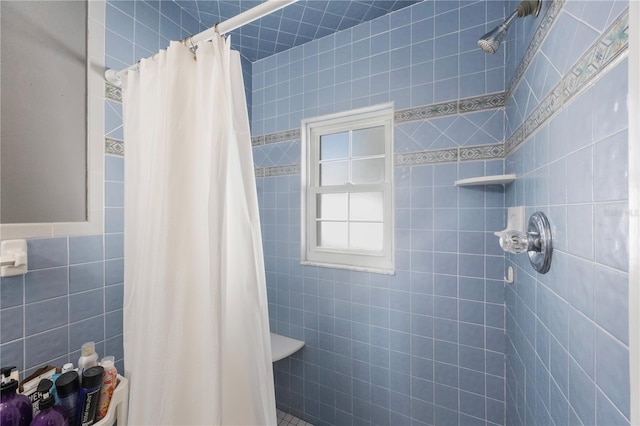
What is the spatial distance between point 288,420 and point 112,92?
7.45 feet

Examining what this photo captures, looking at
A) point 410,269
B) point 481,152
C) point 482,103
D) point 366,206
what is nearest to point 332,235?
point 366,206

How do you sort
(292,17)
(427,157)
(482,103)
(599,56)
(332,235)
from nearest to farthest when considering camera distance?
(599,56) < (482,103) < (427,157) < (292,17) < (332,235)

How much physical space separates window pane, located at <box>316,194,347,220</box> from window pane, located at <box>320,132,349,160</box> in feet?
0.95

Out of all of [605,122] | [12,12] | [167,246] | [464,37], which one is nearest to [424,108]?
[464,37]

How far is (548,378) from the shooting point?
0.73 m

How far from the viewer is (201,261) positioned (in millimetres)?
827

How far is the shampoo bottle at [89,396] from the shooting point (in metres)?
0.76

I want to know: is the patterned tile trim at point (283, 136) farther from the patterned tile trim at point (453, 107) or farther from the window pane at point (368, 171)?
the patterned tile trim at point (453, 107)

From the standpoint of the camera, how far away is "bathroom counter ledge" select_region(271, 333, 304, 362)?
161cm

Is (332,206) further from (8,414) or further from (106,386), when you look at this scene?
(8,414)

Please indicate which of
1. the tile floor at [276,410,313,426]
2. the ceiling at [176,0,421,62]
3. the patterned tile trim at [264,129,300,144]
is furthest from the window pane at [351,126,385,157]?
the tile floor at [276,410,313,426]

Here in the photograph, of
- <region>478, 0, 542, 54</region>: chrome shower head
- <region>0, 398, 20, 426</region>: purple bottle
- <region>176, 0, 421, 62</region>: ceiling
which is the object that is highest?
<region>176, 0, 421, 62</region>: ceiling

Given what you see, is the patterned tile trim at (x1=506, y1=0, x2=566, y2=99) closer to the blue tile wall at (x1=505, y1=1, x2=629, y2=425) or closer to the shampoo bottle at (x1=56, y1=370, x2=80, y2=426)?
the blue tile wall at (x1=505, y1=1, x2=629, y2=425)

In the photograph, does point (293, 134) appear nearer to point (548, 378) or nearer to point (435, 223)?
point (435, 223)
